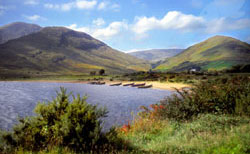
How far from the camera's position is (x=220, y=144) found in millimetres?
6473

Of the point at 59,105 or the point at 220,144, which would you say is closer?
the point at 220,144

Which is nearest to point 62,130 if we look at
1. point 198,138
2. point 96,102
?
point 198,138

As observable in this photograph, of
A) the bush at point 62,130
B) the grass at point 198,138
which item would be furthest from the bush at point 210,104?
the bush at point 62,130

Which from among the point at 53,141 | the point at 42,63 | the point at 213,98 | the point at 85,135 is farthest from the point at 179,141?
the point at 42,63

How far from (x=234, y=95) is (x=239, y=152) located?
7872mm

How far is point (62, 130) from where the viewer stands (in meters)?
6.18

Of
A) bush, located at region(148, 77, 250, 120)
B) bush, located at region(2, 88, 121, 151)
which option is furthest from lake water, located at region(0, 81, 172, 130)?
bush, located at region(148, 77, 250, 120)

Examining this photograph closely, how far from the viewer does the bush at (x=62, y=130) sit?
6.19 meters

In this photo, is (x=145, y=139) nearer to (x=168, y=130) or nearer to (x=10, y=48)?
(x=168, y=130)

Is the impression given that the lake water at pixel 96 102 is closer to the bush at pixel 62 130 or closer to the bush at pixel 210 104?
the bush at pixel 62 130

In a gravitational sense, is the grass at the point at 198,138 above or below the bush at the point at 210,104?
below

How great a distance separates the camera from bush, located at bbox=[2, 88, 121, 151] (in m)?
6.19

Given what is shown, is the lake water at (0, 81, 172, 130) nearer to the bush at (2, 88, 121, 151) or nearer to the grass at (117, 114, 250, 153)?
the bush at (2, 88, 121, 151)

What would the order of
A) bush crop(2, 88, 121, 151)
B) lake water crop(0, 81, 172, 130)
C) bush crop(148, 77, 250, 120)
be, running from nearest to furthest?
bush crop(2, 88, 121, 151)
bush crop(148, 77, 250, 120)
lake water crop(0, 81, 172, 130)
